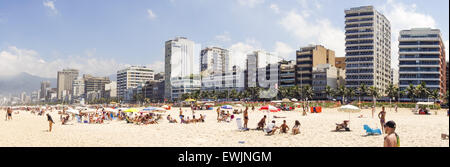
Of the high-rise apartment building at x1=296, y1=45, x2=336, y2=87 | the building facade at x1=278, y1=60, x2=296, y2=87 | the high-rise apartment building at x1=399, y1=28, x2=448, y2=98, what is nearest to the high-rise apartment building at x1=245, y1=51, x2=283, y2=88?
the building facade at x1=278, y1=60, x2=296, y2=87

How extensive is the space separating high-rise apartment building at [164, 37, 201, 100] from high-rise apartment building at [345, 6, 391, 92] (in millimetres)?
75171

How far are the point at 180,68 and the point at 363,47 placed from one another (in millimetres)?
95752

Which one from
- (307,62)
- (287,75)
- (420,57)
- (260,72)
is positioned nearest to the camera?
(420,57)

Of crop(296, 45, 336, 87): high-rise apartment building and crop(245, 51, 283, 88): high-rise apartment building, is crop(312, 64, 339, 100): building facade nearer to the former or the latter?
crop(296, 45, 336, 87): high-rise apartment building

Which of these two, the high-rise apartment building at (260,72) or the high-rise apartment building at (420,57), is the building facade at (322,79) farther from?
the high-rise apartment building at (420,57)

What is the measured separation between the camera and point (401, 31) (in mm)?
97062

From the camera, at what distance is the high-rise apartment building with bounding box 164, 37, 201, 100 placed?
155 meters

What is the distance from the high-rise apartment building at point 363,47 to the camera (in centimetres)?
10119

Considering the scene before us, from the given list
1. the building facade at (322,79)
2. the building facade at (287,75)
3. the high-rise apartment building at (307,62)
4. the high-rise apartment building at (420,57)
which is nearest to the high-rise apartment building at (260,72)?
the building facade at (287,75)

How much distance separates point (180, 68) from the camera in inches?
6658

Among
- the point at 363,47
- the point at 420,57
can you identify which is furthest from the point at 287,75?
the point at 420,57

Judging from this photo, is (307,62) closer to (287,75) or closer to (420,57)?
(287,75)
